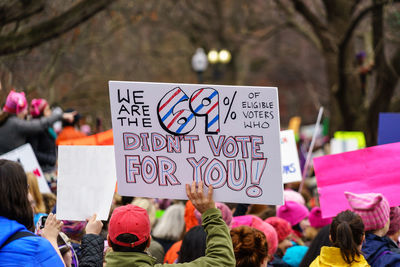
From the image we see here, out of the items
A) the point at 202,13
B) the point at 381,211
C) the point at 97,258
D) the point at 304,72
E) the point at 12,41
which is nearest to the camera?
the point at 97,258

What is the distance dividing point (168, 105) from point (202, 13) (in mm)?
21373

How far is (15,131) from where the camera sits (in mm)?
7336

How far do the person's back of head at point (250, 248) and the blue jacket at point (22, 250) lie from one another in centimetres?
131

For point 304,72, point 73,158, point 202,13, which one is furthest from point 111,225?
point 304,72

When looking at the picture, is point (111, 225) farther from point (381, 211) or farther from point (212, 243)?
point (381, 211)

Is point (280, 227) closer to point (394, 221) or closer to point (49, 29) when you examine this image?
point (394, 221)

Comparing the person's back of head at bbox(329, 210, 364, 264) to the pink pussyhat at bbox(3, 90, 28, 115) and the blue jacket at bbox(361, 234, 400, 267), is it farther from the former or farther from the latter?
the pink pussyhat at bbox(3, 90, 28, 115)

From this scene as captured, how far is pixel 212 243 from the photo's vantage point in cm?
350

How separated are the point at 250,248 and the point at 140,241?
2.95 feet

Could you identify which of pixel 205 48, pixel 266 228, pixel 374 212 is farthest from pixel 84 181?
pixel 205 48

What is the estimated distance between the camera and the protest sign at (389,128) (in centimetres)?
552

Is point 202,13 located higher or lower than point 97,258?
higher

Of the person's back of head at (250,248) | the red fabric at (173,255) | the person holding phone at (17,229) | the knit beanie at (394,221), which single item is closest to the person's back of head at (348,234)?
the person's back of head at (250,248)

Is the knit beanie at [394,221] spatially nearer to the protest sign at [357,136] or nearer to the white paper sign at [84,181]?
the white paper sign at [84,181]
